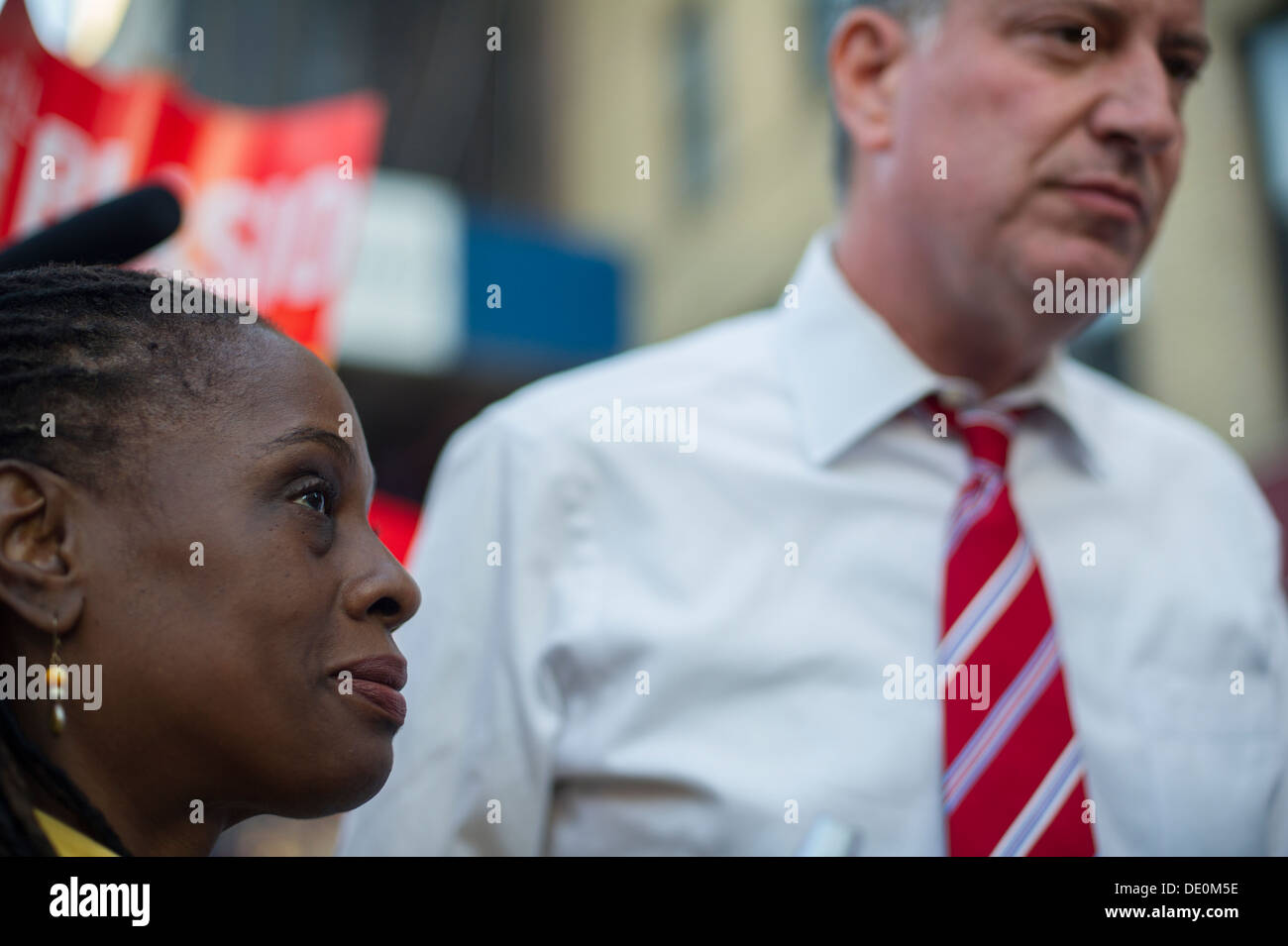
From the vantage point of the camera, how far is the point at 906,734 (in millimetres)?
1649

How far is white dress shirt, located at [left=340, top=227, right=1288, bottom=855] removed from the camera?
1668 millimetres

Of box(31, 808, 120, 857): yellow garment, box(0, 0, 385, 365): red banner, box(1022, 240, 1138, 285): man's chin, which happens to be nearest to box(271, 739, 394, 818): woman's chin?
box(31, 808, 120, 857): yellow garment

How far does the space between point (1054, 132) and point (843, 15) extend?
1.68ft

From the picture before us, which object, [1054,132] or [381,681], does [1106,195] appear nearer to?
[1054,132]

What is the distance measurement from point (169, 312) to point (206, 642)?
11.8 inches

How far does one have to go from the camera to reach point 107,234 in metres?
1.22

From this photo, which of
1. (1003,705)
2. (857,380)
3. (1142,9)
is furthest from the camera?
(857,380)

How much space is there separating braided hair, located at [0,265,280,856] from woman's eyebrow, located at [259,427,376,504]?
0.06 meters

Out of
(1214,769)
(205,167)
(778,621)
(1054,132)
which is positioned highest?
(205,167)

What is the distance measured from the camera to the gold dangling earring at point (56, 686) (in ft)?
3.20

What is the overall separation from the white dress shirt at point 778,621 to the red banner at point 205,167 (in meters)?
0.92

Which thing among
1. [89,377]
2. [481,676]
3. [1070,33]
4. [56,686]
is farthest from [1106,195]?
[56,686]

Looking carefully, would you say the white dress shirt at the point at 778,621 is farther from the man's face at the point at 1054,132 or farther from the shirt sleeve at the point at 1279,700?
the man's face at the point at 1054,132

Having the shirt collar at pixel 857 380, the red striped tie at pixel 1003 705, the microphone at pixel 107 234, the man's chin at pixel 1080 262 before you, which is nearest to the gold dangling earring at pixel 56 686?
the microphone at pixel 107 234
